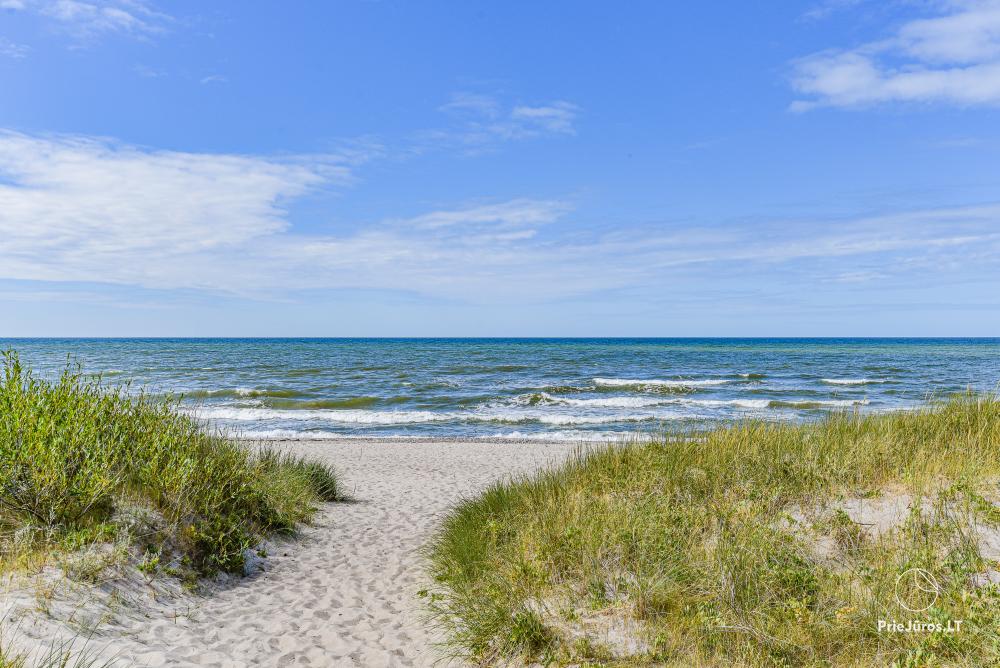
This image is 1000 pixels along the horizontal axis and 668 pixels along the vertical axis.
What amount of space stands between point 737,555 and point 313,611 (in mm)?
4327

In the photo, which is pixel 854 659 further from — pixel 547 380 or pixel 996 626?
pixel 547 380

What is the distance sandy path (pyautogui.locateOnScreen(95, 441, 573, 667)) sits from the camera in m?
5.36

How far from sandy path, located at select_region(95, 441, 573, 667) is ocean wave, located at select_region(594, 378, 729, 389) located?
2687 cm

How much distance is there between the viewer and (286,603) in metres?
6.57

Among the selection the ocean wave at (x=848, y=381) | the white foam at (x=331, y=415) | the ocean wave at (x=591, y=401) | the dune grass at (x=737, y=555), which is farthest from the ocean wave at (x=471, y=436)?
the ocean wave at (x=848, y=381)

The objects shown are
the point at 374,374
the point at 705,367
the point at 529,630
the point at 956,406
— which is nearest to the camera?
the point at 529,630

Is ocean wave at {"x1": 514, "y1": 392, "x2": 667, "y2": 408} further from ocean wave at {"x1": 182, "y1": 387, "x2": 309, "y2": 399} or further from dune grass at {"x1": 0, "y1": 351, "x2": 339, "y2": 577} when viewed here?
dune grass at {"x1": 0, "y1": 351, "x2": 339, "y2": 577}

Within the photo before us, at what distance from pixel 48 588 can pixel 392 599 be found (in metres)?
3.24

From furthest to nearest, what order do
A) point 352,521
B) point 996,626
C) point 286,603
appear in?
point 352,521, point 286,603, point 996,626

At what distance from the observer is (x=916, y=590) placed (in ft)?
15.5

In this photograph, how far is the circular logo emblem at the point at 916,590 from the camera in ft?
15.3

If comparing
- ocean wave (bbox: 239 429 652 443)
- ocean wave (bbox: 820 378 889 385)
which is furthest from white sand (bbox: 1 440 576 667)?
ocean wave (bbox: 820 378 889 385)

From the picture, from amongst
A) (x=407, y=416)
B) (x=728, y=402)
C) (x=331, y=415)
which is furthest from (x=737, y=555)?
(x=728, y=402)

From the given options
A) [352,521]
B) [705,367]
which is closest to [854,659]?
[352,521]
